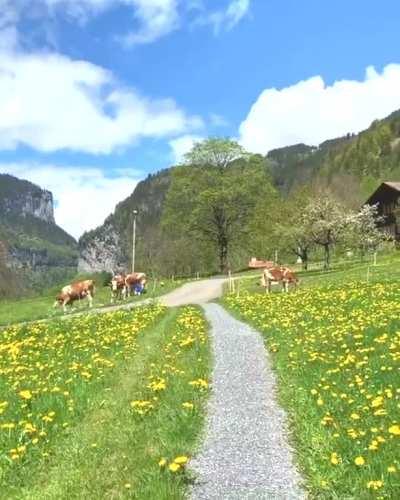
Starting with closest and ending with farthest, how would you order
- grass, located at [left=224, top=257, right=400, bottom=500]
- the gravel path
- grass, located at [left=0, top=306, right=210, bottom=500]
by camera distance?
grass, located at [left=224, top=257, right=400, bottom=500], the gravel path, grass, located at [left=0, top=306, right=210, bottom=500]

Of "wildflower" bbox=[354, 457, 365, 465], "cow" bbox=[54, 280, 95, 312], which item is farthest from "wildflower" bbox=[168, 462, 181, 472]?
"cow" bbox=[54, 280, 95, 312]

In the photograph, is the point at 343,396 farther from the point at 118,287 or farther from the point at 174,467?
the point at 118,287

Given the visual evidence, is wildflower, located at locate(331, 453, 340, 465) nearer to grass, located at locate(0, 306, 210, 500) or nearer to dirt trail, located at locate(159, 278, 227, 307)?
grass, located at locate(0, 306, 210, 500)

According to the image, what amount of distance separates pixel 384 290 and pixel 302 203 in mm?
48668

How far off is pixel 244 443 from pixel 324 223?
66219mm

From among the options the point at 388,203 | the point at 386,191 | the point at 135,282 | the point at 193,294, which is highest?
Result: the point at 386,191

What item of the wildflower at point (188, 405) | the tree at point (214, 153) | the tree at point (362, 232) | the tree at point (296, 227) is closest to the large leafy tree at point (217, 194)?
the tree at point (214, 153)

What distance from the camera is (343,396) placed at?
1162 cm

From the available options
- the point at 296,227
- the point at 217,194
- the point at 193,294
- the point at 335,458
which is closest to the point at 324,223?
the point at 296,227

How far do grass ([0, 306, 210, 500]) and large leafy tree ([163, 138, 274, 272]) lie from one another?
76.3 meters

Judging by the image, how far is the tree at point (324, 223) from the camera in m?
76.0

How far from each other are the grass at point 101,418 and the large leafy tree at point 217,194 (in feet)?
250

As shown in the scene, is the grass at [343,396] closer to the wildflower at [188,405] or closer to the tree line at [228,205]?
the wildflower at [188,405]

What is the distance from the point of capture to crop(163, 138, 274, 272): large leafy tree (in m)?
97.0
